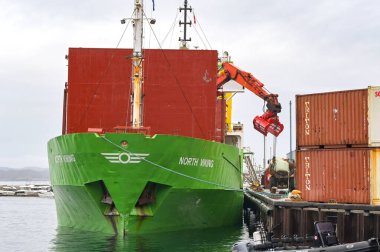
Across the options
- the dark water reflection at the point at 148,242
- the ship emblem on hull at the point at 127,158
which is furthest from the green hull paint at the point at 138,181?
the dark water reflection at the point at 148,242

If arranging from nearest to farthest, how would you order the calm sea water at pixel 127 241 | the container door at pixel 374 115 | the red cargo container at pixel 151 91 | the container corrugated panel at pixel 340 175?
the container corrugated panel at pixel 340 175 < the container door at pixel 374 115 < the calm sea water at pixel 127 241 < the red cargo container at pixel 151 91

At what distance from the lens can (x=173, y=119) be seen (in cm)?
2427

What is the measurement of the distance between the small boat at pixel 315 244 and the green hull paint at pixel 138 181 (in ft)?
17.4

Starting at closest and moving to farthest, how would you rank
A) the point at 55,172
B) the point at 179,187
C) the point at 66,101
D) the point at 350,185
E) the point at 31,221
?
the point at 350,185
the point at 179,187
the point at 55,172
the point at 66,101
the point at 31,221

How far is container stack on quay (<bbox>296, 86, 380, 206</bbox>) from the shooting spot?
Answer: 16.7 metres

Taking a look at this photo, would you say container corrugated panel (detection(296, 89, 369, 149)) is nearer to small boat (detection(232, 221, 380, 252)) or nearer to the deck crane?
small boat (detection(232, 221, 380, 252))

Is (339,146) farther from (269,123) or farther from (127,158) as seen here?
(269,123)

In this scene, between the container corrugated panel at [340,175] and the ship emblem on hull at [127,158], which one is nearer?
the container corrugated panel at [340,175]

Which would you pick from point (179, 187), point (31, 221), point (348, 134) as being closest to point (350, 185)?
point (348, 134)

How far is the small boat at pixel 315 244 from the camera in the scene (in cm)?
1330

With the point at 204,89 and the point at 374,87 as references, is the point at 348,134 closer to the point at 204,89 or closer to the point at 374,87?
the point at 374,87

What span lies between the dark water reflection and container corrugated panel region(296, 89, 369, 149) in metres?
5.33

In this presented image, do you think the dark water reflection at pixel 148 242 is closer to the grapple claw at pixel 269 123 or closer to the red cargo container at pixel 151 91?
the red cargo container at pixel 151 91

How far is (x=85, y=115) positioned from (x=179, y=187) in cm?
630
